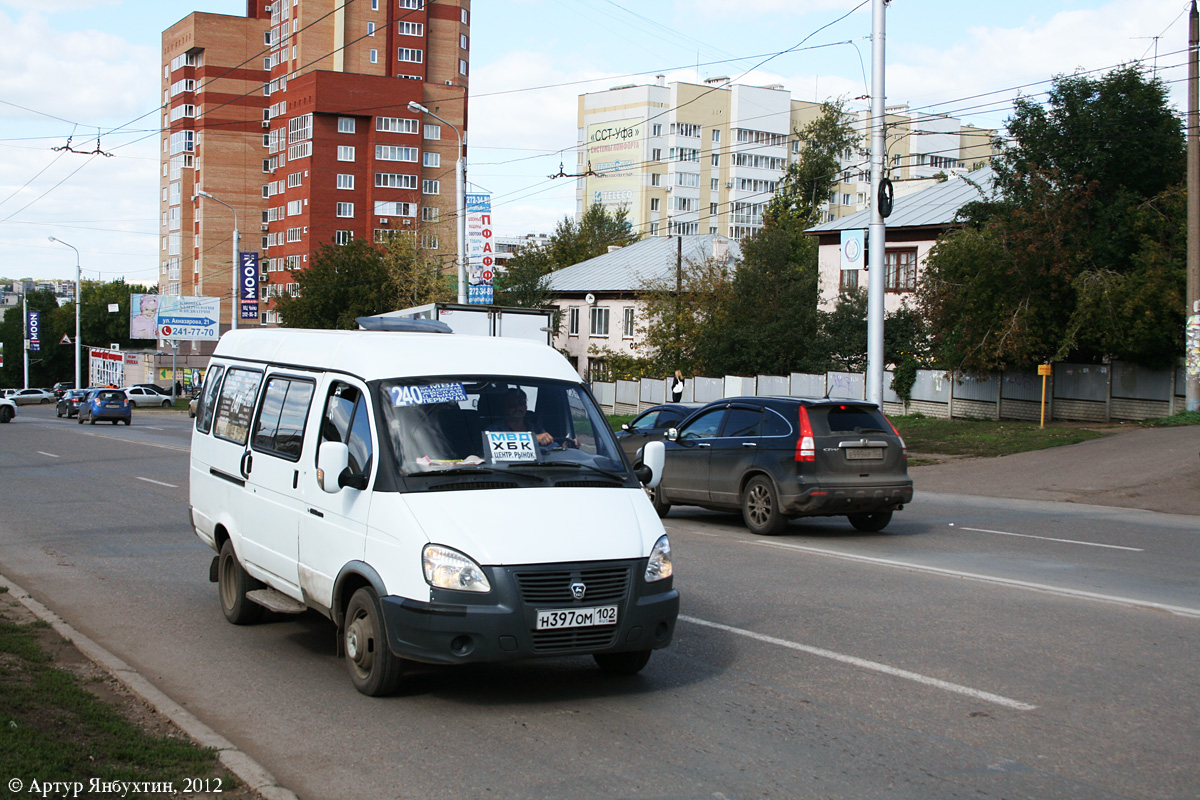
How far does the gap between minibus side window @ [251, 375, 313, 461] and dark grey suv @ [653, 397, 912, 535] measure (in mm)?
7160

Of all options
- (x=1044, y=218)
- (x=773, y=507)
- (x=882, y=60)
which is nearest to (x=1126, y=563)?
(x=773, y=507)

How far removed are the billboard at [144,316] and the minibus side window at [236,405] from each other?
3062 inches

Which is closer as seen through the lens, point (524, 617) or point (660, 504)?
point (524, 617)

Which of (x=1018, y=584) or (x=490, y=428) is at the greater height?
(x=490, y=428)

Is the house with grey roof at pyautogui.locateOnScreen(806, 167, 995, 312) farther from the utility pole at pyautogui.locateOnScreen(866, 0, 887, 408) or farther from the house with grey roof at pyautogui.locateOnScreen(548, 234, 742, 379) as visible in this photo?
the utility pole at pyautogui.locateOnScreen(866, 0, 887, 408)

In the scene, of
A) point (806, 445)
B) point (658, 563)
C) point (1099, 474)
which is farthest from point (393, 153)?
point (658, 563)

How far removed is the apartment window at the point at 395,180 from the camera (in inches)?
3499

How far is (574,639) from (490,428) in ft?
4.67

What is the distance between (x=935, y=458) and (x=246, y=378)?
1952cm

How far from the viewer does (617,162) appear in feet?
389

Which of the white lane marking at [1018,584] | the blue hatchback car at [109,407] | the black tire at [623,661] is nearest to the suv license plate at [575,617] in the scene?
the black tire at [623,661]

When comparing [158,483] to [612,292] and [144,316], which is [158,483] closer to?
[612,292]

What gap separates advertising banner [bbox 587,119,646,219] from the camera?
115688mm

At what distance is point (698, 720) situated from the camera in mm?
5867
